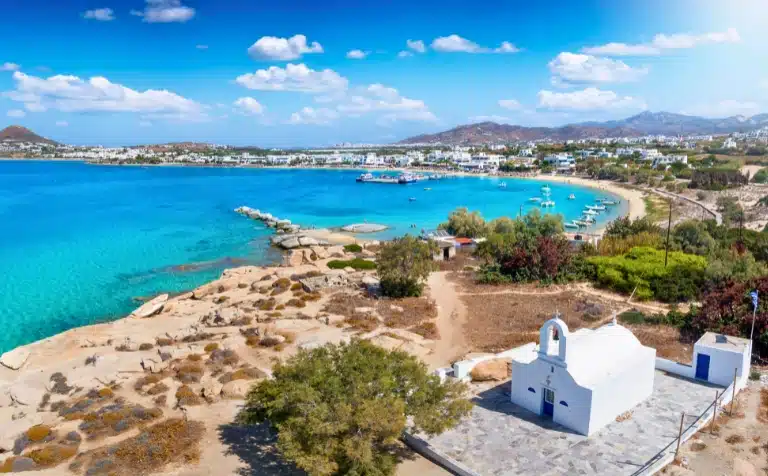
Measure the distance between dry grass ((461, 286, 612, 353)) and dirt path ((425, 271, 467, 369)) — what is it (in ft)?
1.31

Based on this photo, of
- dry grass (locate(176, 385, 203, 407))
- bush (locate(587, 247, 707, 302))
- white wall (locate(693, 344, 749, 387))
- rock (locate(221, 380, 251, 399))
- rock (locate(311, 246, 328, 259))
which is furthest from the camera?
rock (locate(311, 246, 328, 259))

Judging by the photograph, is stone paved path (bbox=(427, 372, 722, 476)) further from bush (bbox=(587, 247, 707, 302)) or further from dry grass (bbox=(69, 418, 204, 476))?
bush (bbox=(587, 247, 707, 302))

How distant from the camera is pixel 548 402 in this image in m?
14.2

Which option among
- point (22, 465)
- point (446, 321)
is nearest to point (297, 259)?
point (446, 321)

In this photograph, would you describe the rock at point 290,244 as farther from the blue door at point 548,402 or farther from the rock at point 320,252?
the blue door at point 548,402

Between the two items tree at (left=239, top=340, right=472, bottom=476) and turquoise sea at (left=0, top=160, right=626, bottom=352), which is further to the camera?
turquoise sea at (left=0, top=160, right=626, bottom=352)

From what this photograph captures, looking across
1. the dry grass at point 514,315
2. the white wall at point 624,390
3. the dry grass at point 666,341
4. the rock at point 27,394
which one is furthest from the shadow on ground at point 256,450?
the dry grass at point 666,341

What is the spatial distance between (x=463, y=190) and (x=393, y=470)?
3766 inches

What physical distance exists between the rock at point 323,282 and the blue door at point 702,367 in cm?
1867

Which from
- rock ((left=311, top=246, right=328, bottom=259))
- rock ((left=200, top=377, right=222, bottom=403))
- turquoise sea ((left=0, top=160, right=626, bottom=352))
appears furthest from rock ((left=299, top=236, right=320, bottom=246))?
rock ((left=200, top=377, right=222, bottom=403))

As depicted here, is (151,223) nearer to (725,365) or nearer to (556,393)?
(556,393)

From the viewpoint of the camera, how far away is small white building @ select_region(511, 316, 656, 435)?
13.2m

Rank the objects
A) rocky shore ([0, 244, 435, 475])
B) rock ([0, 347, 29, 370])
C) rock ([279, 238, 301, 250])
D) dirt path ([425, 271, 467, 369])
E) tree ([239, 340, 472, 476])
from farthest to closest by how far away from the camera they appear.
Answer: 1. rock ([279, 238, 301, 250])
2. rock ([0, 347, 29, 370])
3. dirt path ([425, 271, 467, 369])
4. rocky shore ([0, 244, 435, 475])
5. tree ([239, 340, 472, 476])

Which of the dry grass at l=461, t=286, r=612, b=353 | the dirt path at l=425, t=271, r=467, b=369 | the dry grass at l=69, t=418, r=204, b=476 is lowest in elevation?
the dry grass at l=69, t=418, r=204, b=476
